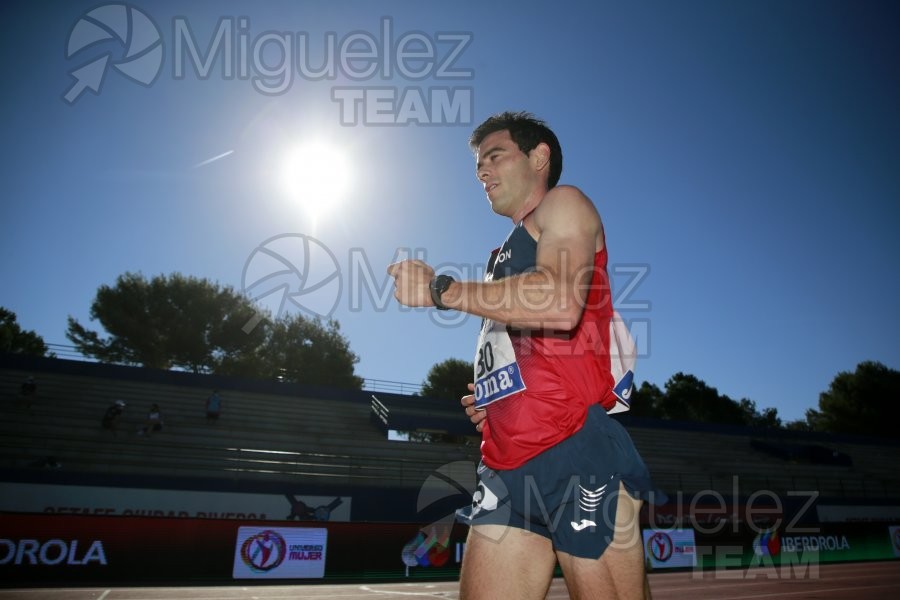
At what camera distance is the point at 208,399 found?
21.5 meters

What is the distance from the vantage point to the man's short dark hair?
267 cm

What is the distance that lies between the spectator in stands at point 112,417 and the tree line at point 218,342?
73.6ft

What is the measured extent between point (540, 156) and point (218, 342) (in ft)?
148

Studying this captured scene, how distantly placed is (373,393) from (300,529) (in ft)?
41.9

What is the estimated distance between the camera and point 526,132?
2691mm

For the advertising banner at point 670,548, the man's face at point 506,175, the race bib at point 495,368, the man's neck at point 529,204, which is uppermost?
the man's face at point 506,175

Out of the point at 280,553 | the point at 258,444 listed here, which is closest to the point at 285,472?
the point at 258,444

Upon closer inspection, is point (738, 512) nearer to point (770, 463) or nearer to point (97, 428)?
point (770, 463)

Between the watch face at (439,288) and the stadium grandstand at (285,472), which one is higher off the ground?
the watch face at (439,288)

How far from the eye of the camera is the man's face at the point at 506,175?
8.52 ft

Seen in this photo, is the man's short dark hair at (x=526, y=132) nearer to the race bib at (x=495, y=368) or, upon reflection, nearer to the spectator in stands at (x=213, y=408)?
the race bib at (x=495, y=368)

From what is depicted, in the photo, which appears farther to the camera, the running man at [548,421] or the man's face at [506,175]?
the man's face at [506,175]

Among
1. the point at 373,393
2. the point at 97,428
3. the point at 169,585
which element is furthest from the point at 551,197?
the point at 373,393

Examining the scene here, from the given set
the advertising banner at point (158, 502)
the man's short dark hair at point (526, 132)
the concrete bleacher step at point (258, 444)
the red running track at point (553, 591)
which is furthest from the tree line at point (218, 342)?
the man's short dark hair at point (526, 132)
